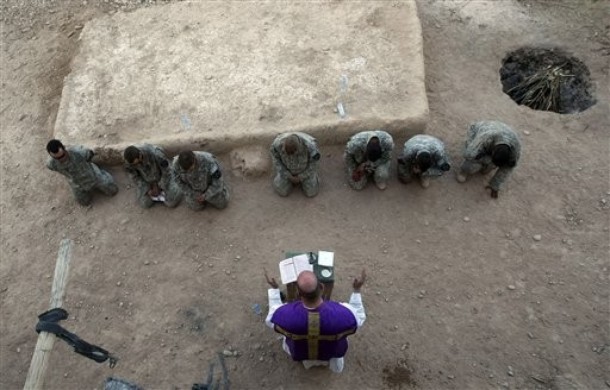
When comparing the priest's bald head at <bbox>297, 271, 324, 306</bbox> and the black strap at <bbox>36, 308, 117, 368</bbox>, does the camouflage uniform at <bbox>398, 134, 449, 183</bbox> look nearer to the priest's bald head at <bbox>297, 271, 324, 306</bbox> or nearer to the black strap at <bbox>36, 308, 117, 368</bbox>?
the priest's bald head at <bbox>297, 271, 324, 306</bbox>

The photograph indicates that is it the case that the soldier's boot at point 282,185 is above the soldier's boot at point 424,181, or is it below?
above

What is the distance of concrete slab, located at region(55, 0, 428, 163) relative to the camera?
518 centimetres

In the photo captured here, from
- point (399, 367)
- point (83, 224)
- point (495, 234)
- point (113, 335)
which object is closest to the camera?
point (399, 367)

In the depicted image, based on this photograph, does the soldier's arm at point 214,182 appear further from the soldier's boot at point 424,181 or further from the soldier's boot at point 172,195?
the soldier's boot at point 424,181

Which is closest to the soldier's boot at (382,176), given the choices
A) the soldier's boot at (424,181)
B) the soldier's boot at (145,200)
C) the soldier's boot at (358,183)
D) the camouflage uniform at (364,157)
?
the camouflage uniform at (364,157)

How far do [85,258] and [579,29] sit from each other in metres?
6.64

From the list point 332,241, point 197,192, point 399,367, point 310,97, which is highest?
point 310,97

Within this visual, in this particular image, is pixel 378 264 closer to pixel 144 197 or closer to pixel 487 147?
pixel 487 147

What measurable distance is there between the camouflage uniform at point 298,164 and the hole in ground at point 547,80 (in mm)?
2820

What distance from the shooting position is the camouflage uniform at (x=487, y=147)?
4.54 metres

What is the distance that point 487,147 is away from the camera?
4.62 meters

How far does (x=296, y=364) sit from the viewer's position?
4043 mm

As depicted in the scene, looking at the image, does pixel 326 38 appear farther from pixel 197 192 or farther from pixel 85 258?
pixel 85 258

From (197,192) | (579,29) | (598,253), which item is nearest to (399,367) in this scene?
(598,253)
